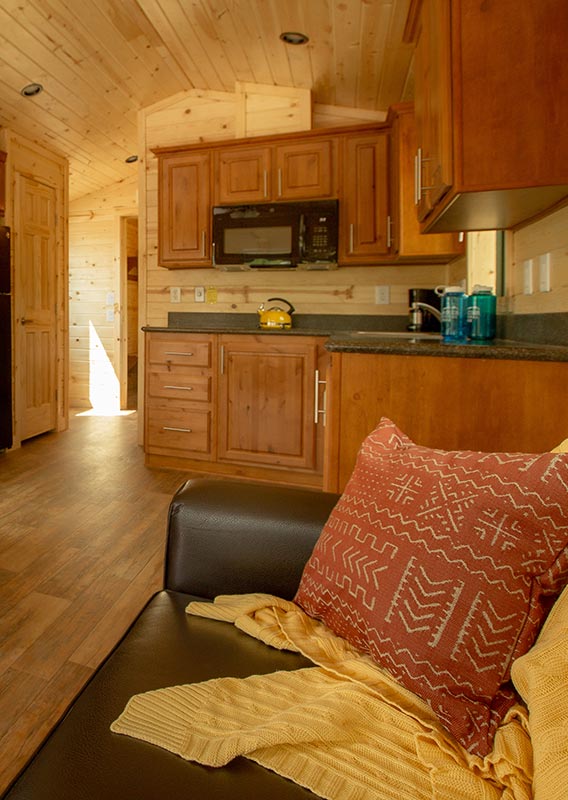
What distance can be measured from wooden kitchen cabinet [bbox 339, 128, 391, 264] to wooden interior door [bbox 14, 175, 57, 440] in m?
2.52

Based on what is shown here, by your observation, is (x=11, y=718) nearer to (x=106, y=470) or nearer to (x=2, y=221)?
(x=106, y=470)

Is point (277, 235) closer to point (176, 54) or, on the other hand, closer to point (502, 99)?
point (176, 54)

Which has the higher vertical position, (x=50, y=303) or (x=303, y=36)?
(x=303, y=36)

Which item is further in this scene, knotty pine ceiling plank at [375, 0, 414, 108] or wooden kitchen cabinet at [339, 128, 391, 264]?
wooden kitchen cabinet at [339, 128, 391, 264]

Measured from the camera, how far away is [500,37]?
1485 millimetres

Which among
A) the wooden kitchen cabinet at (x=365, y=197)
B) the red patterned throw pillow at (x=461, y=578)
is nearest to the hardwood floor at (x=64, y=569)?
the red patterned throw pillow at (x=461, y=578)

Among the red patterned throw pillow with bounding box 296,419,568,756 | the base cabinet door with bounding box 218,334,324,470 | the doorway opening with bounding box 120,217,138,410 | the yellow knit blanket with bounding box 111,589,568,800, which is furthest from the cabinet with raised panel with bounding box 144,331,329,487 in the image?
the doorway opening with bounding box 120,217,138,410

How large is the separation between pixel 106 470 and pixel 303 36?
2.92 metres

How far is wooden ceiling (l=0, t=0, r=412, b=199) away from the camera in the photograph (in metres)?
2.92

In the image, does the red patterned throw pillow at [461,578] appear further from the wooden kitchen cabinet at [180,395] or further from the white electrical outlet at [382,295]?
the white electrical outlet at [382,295]

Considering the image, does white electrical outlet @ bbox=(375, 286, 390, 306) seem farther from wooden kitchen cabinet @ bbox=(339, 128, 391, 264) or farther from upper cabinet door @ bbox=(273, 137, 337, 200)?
upper cabinet door @ bbox=(273, 137, 337, 200)

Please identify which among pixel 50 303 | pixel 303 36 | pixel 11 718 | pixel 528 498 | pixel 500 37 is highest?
pixel 303 36

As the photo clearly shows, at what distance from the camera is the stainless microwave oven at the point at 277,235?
11.4 ft

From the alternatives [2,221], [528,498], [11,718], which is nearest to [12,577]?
[11,718]
